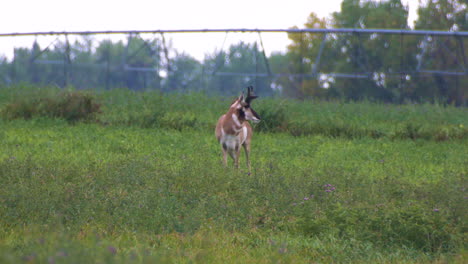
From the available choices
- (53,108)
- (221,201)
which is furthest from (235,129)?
(53,108)

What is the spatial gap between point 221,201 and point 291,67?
61.0 feet

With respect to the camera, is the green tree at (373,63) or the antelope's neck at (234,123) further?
the green tree at (373,63)

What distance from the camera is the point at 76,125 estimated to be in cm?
1962

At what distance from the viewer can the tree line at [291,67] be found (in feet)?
82.7

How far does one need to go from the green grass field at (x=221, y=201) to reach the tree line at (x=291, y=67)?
24.3ft

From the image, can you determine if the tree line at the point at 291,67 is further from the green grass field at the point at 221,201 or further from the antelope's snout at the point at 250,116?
the antelope's snout at the point at 250,116

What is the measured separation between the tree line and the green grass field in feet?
24.3

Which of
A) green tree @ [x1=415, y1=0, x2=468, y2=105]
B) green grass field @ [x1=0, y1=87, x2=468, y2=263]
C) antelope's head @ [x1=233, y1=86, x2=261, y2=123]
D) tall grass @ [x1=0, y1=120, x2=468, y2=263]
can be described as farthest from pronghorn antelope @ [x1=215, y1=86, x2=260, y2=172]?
green tree @ [x1=415, y1=0, x2=468, y2=105]

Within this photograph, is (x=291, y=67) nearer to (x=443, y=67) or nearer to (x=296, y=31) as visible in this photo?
(x=296, y=31)

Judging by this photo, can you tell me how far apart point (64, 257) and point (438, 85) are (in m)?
23.4

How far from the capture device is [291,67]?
89.7 ft

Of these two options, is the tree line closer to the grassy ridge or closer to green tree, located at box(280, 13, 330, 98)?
green tree, located at box(280, 13, 330, 98)

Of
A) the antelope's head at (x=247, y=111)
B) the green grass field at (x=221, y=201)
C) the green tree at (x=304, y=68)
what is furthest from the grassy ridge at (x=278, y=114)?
the antelope's head at (x=247, y=111)

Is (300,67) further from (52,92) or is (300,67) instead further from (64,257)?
(64,257)
